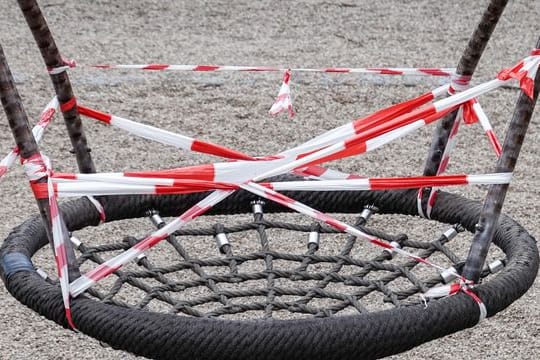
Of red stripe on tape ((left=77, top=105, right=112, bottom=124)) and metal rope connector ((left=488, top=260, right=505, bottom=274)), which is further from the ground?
red stripe on tape ((left=77, top=105, right=112, bottom=124))

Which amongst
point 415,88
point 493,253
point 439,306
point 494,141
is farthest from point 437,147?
point 415,88

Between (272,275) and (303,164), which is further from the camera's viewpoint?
(272,275)

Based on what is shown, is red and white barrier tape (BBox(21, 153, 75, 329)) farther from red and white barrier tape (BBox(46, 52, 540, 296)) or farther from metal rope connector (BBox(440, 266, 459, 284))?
metal rope connector (BBox(440, 266, 459, 284))

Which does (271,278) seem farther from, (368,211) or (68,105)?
(68,105)

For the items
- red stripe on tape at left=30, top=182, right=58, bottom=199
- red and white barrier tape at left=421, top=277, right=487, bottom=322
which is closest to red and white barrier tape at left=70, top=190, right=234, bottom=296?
red stripe on tape at left=30, top=182, right=58, bottom=199

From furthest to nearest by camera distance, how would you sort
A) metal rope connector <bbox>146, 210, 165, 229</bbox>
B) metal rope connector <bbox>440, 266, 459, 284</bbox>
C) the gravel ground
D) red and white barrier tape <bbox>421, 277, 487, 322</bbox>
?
the gravel ground < metal rope connector <bbox>146, 210, 165, 229</bbox> < metal rope connector <bbox>440, 266, 459, 284</bbox> < red and white barrier tape <bbox>421, 277, 487, 322</bbox>

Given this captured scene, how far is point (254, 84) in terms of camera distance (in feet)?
10.0

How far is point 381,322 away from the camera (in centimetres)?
114

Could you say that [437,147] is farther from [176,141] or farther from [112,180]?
[112,180]

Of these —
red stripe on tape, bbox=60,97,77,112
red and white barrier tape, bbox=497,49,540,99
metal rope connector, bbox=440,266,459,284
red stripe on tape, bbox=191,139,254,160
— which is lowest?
metal rope connector, bbox=440,266,459,284

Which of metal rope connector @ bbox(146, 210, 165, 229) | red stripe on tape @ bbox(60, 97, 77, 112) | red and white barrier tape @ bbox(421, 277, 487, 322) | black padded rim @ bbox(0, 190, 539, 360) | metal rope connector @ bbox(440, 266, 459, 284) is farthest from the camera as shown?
metal rope connector @ bbox(146, 210, 165, 229)

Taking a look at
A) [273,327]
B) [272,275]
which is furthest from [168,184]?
[272,275]

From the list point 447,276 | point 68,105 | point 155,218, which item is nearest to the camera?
point 447,276

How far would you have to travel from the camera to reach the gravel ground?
6.32ft
